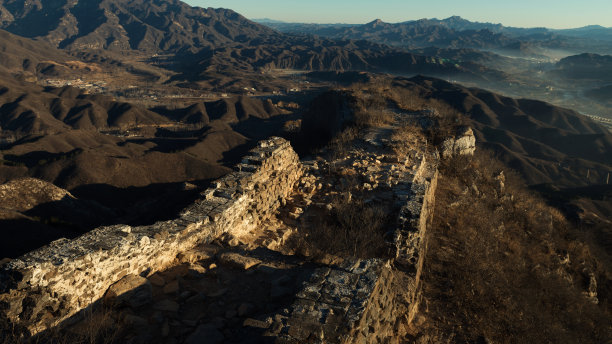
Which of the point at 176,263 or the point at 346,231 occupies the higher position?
the point at 176,263

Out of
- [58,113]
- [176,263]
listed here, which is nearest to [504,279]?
[176,263]

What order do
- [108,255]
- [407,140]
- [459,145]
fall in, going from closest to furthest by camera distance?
1. [108,255]
2. [407,140]
3. [459,145]

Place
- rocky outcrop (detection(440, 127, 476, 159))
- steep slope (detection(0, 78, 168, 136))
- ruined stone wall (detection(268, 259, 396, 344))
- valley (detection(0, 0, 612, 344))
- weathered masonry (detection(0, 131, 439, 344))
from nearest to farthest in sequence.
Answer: ruined stone wall (detection(268, 259, 396, 344)) → weathered masonry (detection(0, 131, 439, 344)) → valley (detection(0, 0, 612, 344)) → rocky outcrop (detection(440, 127, 476, 159)) → steep slope (detection(0, 78, 168, 136))

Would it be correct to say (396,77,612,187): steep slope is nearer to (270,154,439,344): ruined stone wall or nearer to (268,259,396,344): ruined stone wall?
(270,154,439,344): ruined stone wall

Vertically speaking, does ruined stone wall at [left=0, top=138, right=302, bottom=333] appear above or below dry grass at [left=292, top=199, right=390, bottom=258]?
above

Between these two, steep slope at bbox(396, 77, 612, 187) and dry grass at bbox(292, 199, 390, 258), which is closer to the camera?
dry grass at bbox(292, 199, 390, 258)

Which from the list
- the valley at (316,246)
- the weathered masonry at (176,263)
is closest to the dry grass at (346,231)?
the valley at (316,246)

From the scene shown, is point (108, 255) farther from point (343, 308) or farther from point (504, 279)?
point (504, 279)

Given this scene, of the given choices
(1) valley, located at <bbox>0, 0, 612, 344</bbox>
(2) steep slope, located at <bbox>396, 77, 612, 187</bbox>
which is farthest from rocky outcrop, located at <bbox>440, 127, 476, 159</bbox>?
(2) steep slope, located at <bbox>396, 77, 612, 187</bbox>
